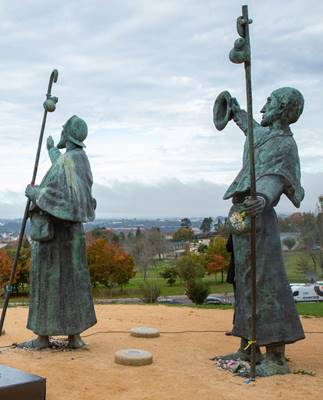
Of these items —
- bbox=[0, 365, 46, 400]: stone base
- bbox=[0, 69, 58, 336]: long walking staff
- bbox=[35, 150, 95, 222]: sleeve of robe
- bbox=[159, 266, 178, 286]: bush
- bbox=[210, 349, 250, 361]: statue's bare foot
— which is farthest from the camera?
bbox=[159, 266, 178, 286]: bush

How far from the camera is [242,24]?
6238mm

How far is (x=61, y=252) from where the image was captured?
8.09 m

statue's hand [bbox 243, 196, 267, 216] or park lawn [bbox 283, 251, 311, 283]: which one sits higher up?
park lawn [bbox 283, 251, 311, 283]

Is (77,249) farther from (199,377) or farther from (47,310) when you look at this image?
(199,377)

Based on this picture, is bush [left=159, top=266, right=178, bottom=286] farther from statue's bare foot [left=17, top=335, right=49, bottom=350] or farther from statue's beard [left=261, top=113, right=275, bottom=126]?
statue's beard [left=261, top=113, right=275, bottom=126]

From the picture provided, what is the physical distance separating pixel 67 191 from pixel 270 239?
283 cm

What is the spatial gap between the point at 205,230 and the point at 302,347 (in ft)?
317

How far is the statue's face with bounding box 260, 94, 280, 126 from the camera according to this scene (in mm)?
6996

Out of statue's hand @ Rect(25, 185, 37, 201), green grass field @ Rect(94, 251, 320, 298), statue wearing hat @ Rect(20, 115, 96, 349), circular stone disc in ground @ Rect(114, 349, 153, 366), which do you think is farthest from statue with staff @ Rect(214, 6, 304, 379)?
green grass field @ Rect(94, 251, 320, 298)

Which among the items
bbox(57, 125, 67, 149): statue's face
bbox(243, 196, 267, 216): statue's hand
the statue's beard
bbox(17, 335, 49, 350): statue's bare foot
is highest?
bbox(57, 125, 67, 149): statue's face

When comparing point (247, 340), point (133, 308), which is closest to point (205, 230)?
point (133, 308)

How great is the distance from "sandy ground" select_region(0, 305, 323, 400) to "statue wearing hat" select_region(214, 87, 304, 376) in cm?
47

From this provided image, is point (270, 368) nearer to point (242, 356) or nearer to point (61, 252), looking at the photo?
point (242, 356)

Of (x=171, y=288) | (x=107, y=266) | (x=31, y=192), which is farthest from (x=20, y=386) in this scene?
(x=171, y=288)
